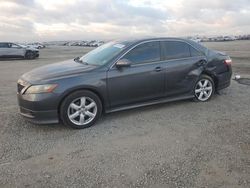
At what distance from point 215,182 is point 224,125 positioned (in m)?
2.15

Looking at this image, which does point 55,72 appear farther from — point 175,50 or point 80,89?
point 175,50

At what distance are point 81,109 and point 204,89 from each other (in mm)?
3102

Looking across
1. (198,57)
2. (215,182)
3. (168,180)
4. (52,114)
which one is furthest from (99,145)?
(198,57)

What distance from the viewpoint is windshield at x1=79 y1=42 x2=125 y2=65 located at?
248 inches

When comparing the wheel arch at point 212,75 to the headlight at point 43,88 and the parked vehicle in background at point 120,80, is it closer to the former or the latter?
the parked vehicle in background at point 120,80

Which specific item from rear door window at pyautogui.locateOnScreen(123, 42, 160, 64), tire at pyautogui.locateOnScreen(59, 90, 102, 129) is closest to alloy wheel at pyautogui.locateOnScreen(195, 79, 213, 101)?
rear door window at pyautogui.locateOnScreen(123, 42, 160, 64)

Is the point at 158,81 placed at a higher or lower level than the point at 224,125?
higher

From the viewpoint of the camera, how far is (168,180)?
381 cm

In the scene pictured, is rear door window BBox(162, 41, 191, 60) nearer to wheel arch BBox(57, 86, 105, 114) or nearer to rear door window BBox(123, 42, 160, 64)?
rear door window BBox(123, 42, 160, 64)

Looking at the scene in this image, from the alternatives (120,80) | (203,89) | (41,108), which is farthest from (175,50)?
(41,108)

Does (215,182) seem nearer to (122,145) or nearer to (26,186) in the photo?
(122,145)

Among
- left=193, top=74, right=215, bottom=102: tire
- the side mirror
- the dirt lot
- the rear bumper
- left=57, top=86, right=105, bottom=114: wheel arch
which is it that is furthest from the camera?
the rear bumper

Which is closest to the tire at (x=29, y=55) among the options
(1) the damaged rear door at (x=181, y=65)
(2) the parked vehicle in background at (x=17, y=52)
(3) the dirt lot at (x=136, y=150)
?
(2) the parked vehicle in background at (x=17, y=52)

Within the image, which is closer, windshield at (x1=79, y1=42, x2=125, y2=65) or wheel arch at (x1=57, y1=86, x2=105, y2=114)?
wheel arch at (x1=57, y1=86, x2=105, y2=114)
